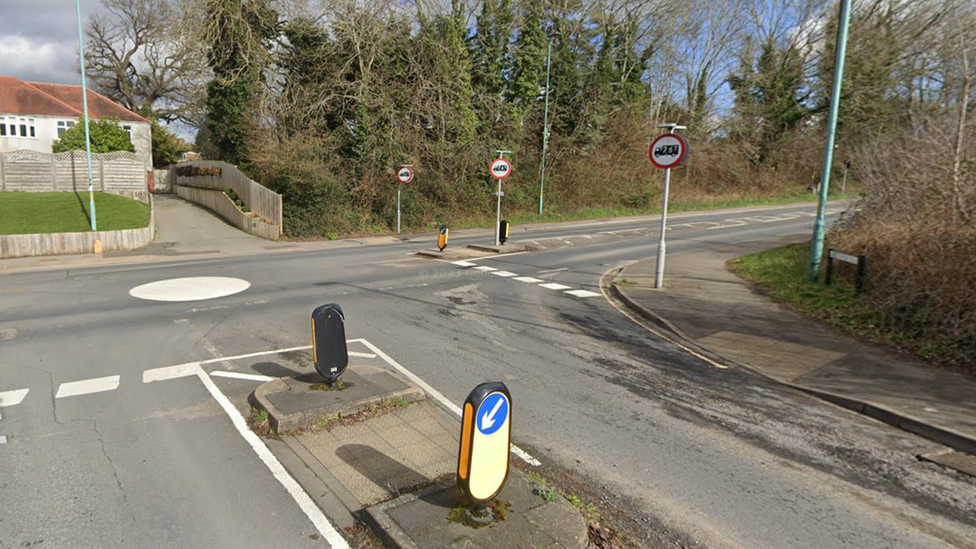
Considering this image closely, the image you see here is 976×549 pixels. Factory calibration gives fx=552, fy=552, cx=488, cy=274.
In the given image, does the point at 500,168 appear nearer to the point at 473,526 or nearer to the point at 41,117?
the point at 473,526

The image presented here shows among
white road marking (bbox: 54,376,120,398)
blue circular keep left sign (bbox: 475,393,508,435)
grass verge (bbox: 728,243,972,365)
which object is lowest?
white road marking (bbox: 54,376,120,398)

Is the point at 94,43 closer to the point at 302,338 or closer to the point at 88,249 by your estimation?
the point at 88,249

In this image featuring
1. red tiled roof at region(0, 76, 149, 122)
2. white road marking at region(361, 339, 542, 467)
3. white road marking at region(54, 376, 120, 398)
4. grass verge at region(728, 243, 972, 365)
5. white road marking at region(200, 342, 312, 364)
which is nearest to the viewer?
white road marking at region(361, 339, 542, 467)

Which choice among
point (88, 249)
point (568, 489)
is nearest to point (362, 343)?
point (568, 489)

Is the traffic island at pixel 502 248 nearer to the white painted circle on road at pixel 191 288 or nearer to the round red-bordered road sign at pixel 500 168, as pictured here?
the round red-bordered road sign at pixel 500 168

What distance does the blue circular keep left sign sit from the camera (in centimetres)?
356

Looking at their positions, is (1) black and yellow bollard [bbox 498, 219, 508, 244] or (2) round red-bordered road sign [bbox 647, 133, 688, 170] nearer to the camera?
(2) round red-bordered road sign [bbox 647, 133, 688, 170]

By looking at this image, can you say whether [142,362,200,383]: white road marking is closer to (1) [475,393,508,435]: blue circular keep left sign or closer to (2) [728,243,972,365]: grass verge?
(1) [475,393,508,435]: blue circular keep left sign

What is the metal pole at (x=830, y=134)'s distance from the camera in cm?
1139

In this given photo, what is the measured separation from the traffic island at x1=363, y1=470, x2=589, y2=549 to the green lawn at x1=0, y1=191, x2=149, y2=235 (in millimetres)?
19372

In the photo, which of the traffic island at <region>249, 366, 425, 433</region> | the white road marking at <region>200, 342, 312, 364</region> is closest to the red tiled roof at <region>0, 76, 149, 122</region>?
the white road marking at <region>200, 342, 312, 364</region>

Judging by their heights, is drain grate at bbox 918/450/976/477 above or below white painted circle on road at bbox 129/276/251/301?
below

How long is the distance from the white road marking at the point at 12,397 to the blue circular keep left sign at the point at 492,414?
5436 millimetres

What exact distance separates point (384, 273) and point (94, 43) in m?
52.8
